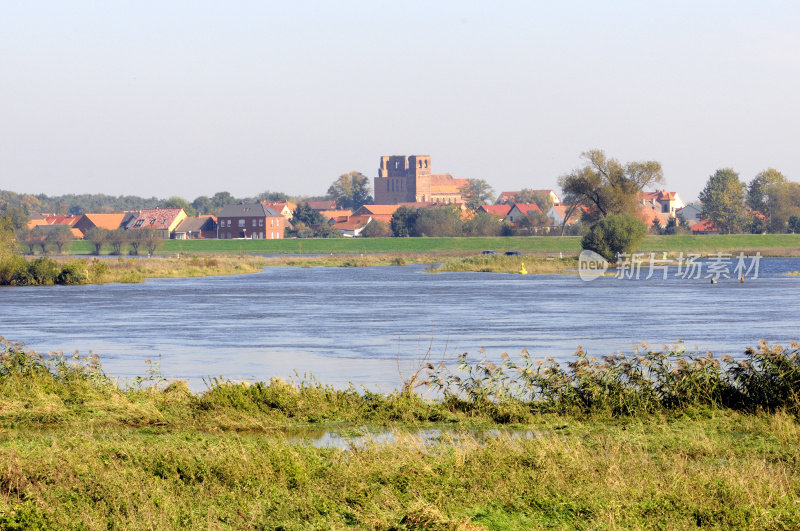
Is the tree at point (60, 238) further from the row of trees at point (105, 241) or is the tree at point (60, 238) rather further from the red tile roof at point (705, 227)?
the red tile roof at point (705, 227)

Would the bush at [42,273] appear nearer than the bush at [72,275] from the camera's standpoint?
Yes

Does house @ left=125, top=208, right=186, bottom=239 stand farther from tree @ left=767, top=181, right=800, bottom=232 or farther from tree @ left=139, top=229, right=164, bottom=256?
tree @ left=767, top=181, right=800, bottom=232

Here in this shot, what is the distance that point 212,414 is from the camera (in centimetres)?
1539

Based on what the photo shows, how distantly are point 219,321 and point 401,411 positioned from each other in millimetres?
24576

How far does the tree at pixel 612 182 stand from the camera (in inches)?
4520

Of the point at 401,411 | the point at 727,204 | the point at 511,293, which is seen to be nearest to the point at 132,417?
the point at 401,411

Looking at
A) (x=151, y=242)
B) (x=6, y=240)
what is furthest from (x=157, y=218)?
(x=6, y=240)

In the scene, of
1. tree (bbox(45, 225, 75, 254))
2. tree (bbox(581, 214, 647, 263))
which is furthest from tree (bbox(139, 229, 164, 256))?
tree (bbox(581, 214, 647, 263))

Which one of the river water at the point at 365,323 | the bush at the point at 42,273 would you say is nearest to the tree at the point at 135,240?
the bush at the point at 42,273

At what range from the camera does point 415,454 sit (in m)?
11.5

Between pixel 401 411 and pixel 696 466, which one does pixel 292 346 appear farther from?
pixel 696 466

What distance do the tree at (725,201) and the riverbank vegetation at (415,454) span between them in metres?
159

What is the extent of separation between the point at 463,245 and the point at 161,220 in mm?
70484

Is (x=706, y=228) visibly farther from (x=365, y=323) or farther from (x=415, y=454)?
(x=415, y=454)
